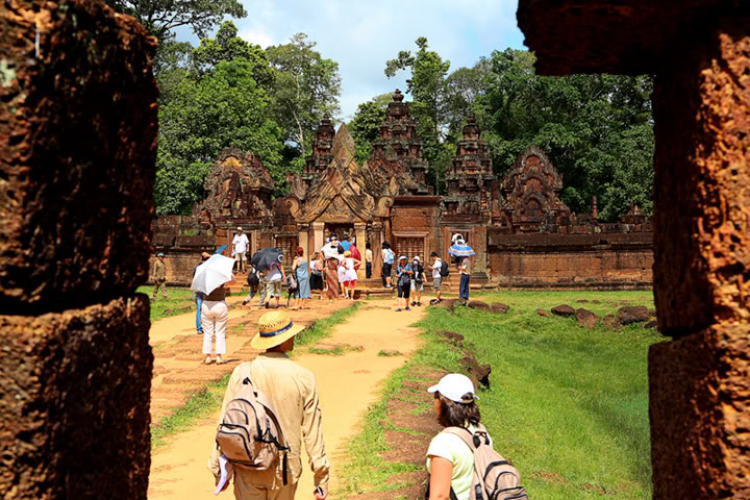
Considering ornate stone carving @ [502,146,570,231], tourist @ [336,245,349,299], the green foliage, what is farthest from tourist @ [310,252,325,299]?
the green foliage

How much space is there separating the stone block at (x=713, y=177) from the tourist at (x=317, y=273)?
18722 mm

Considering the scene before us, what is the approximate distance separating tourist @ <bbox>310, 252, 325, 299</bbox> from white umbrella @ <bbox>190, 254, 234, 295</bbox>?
10.6m

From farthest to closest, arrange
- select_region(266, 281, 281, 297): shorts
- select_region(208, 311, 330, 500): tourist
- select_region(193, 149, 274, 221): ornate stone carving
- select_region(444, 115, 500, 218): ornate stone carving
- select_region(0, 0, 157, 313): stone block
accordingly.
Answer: select_region(444, 115, 500, 218): ornate stone carving
select_region(193, 149, 274, 221): ornate stone carving
select_region(266, 281, 281, 297): shorts
select_region(208, 311, 330, 500): tourist
select_region(0, 0, 157, 313): stone block

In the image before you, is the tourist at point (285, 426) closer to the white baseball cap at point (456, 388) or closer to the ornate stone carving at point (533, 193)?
the white baseball cap at point (456, 388)

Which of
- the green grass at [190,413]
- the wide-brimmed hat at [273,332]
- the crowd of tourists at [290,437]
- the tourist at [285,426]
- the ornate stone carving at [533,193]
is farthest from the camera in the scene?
the ornate stone carving at [533,193]

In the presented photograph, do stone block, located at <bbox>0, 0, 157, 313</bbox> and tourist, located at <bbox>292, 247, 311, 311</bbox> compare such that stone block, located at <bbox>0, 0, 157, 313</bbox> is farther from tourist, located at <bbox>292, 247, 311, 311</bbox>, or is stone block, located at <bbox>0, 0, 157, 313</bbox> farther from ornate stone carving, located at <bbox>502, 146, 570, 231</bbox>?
ornate stone carving, located at <bbox>502, 146, 570, 231</bbox>

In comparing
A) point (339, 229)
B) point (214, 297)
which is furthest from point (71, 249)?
point (339, 229)

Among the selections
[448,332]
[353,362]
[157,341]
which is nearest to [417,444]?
[353,362]

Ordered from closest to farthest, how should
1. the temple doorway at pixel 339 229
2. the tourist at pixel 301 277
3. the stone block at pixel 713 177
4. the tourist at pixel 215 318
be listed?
the stone block at pixel 713 177 → the tourist at pixel 215 318 → the tourist at pixel 301 277 → the temple doorway at pixel 339 229

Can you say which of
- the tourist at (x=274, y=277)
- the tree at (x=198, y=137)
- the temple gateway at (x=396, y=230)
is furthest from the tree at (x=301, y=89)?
the tourist at (x=274, y=277)

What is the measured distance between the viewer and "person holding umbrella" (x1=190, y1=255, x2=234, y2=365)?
959cm

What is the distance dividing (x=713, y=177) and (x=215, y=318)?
8.66m

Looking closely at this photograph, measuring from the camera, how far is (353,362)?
37.0 feet

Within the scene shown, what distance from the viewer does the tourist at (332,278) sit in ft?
64.1
